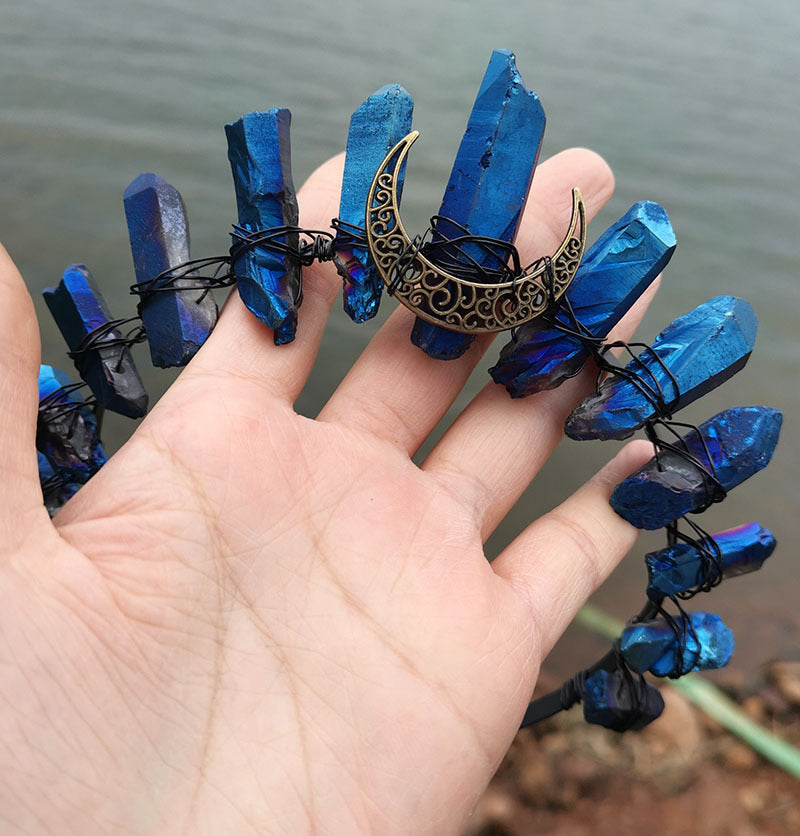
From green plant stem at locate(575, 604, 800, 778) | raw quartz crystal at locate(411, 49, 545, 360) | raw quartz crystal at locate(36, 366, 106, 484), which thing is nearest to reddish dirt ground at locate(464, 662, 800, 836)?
green plant stem at locate(575, 604, 800, 778)

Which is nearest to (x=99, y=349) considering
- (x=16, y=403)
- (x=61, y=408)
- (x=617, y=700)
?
(x=61, y=408)

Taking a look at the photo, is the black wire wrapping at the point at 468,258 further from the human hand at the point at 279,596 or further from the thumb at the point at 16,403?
the thumb at the point at 16,403

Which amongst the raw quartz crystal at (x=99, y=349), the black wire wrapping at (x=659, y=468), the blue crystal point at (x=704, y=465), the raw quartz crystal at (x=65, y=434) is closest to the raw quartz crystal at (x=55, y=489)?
the raw quartz crystal at (x=65, y=434)

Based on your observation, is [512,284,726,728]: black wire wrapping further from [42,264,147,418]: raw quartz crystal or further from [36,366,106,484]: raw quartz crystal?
[36,366,106,484]: raw quartz crystal

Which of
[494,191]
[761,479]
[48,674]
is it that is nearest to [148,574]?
[48,674]

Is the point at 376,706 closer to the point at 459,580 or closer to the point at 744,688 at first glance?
the point at 459,580

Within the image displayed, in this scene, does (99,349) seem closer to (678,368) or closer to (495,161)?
(495,161)
